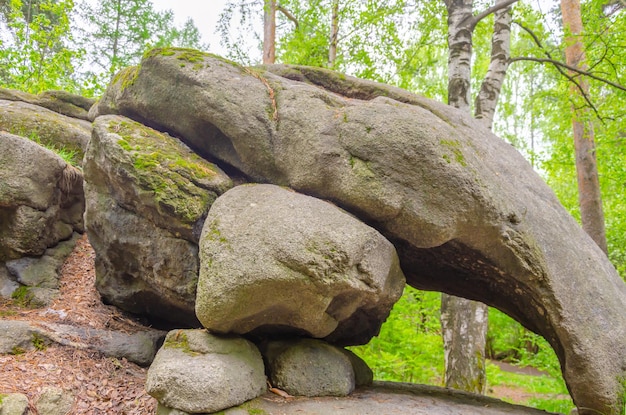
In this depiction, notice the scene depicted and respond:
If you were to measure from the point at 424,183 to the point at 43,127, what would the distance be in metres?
7.68

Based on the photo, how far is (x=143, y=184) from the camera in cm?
474

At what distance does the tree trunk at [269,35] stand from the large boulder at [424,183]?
Answer: 8.49 m

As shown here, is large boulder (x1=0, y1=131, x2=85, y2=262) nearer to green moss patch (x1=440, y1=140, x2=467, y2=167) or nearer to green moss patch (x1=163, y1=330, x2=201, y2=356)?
green moss patch (x1=163, y1=330, x2=201, y2=356)

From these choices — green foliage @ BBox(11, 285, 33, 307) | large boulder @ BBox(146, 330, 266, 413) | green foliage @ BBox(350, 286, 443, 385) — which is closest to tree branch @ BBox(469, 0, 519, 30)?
green foliage @ BBox(350, 286, 443, 385)

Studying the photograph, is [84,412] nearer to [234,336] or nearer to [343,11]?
[234,336]

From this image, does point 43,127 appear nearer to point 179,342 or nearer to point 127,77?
point 127,77

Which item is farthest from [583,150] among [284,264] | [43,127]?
[43,127]

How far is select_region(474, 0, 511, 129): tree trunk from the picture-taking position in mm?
9242

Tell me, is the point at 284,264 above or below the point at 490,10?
below

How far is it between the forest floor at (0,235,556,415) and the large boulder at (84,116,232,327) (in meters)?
0.39

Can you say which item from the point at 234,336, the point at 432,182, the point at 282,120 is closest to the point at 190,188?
the point at 282,120

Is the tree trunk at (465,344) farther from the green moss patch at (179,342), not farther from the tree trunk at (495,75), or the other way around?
the green moss patch at (179,342)

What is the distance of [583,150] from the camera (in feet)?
33.6

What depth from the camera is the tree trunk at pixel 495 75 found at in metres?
9.24
